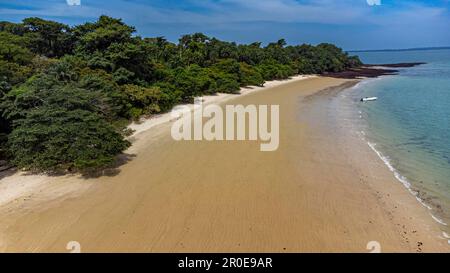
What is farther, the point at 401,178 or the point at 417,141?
the point at 417,141

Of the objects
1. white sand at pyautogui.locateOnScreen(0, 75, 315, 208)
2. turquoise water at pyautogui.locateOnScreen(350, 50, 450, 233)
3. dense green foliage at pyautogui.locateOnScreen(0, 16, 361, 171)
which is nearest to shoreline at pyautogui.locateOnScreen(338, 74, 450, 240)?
turquoise water at pyautogui.locateOnScreen(350, 50, 450, 233)

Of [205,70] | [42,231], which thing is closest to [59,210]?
[42,231]

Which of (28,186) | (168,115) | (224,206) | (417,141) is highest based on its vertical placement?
(168,115)

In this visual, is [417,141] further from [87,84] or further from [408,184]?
[87,84]
